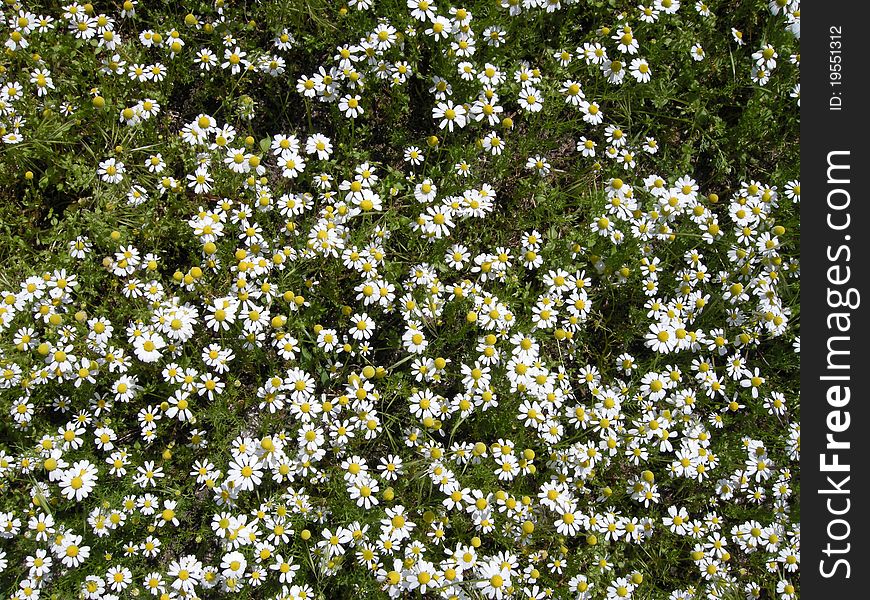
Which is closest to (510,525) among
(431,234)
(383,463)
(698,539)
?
(383,463)

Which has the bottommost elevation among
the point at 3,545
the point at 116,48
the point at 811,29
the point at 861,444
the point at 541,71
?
the point at 3,545

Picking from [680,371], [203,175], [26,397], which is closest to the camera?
[26,397]

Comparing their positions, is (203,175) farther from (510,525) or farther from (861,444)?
(861,444)

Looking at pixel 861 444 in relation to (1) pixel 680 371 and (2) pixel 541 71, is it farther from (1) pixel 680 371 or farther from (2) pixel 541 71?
(2) pixel 541 71

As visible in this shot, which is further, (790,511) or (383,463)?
(790,511)

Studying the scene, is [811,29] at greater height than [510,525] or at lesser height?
greater

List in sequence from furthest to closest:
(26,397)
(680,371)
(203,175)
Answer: (680,371) < (203,175) < (26,397)
